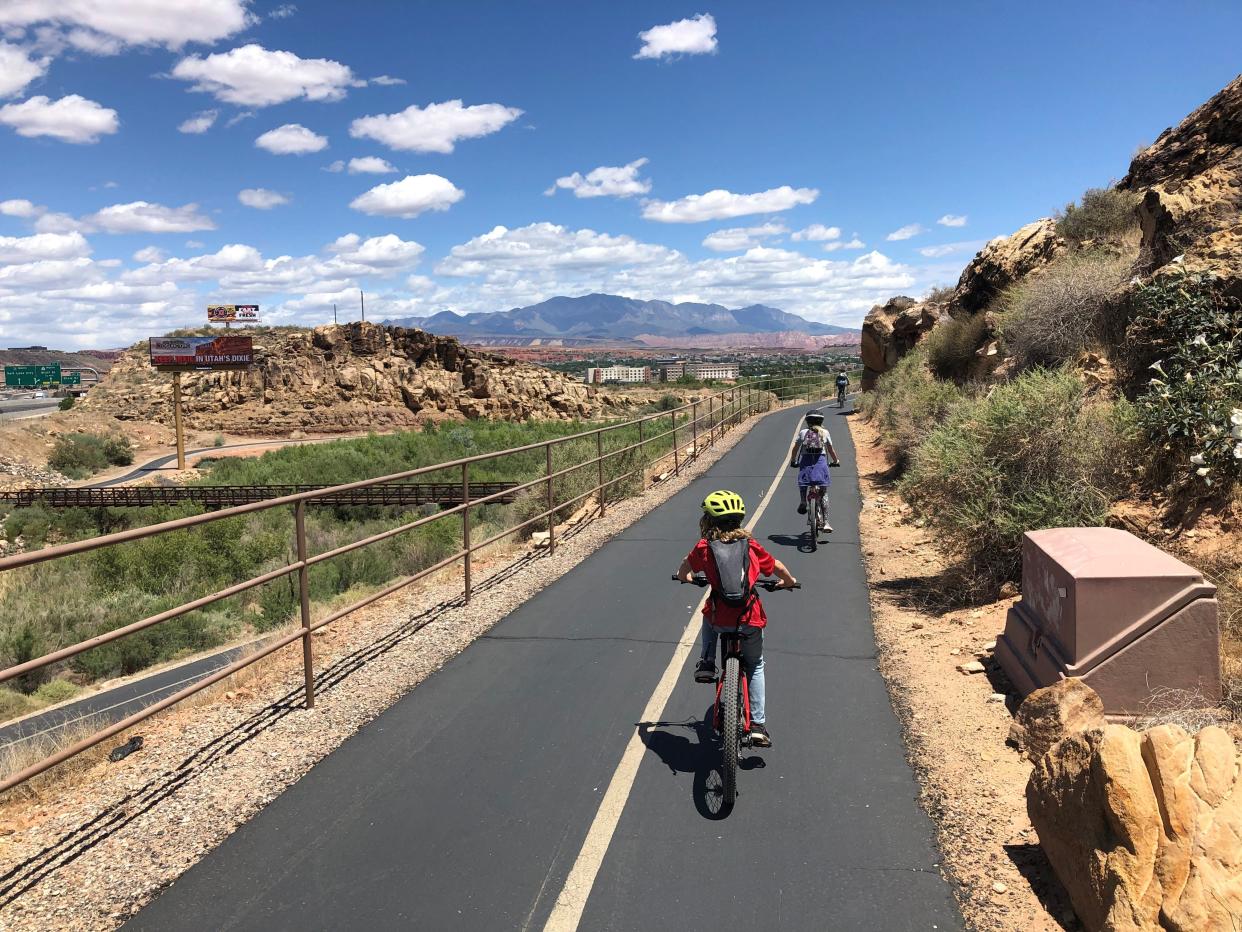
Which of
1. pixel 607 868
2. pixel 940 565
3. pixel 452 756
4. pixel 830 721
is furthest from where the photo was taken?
pixel 940 565

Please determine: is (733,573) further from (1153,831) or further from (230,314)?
(230,314)

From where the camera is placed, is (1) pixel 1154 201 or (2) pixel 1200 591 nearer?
(2) pixel 1200 591

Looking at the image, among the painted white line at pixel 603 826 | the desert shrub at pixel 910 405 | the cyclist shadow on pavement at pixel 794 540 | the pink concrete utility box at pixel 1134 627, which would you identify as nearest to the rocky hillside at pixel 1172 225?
the desert shrub at pixel 910 405

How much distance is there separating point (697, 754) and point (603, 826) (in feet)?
3.43

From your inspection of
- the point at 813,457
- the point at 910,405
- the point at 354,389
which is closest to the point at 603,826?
the point at 813,457

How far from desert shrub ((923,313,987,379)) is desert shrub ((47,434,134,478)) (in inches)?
1755

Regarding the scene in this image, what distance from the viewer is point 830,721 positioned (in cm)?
583

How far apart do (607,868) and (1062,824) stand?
2031mm

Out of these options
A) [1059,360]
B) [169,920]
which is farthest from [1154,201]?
[169,920]

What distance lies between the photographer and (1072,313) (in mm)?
13023

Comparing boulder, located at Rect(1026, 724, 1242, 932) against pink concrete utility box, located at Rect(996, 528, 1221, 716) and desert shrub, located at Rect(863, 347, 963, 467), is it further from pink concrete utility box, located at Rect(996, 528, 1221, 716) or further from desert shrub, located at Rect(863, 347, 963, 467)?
desert shrub, located at Rect(863, 347, 963, 467)

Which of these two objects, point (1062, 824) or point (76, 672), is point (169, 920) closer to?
point (1062, 824)

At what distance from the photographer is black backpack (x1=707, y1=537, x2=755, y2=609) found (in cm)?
495

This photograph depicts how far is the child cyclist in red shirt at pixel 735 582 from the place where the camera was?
4992 millimetres
